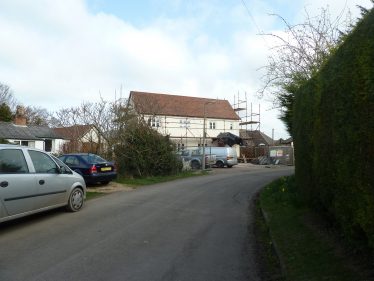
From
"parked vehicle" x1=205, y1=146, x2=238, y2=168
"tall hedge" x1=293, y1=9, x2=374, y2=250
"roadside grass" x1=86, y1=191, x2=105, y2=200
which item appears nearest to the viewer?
"tall hedge" x1=293, y1=9, x2=374, y2=250

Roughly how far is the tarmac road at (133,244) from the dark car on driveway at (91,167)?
5076 mm

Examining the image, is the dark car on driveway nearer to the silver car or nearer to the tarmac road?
the tarmac road

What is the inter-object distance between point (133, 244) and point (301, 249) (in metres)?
2.80

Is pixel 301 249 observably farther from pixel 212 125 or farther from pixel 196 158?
pixel 212 125

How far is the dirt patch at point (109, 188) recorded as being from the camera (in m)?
16.6

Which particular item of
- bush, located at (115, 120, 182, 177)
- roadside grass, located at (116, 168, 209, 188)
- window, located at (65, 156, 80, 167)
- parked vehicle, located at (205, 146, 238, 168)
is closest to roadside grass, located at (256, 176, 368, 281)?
window, located at (65, 156, 80, 167)

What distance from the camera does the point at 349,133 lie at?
5.16m

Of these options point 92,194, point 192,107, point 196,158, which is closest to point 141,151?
point 92,194

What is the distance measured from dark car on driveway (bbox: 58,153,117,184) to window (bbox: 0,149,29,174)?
8365 millimetres

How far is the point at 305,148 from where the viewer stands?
9422mm

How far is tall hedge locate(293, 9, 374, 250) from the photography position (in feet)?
15.1

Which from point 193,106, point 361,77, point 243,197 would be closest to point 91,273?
point 361,77

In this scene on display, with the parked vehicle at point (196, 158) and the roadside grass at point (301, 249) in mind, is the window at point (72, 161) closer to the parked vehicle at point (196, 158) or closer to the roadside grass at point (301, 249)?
the roadside grass at point (301, 249)

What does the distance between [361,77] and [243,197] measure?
10.3 metres
